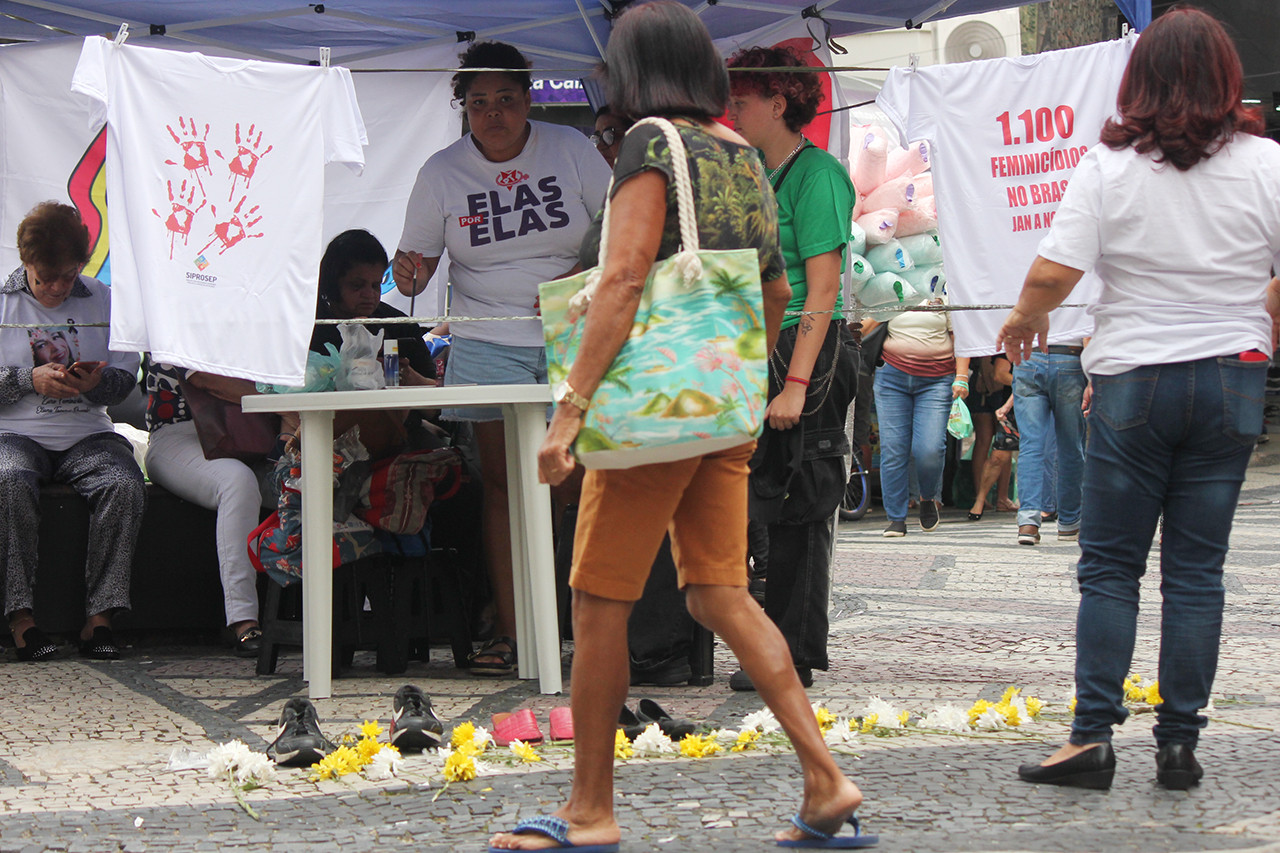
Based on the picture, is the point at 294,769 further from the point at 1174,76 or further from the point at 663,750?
the point at 1174,76

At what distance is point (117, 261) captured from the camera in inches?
187

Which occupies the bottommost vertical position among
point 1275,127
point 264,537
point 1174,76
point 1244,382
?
point 264,537

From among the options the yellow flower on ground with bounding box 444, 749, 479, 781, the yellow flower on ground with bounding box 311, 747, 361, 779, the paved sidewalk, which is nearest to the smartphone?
the paved sidewalk

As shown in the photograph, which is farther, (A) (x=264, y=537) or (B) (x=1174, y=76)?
(A) (x=264, y=537)

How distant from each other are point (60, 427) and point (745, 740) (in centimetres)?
348

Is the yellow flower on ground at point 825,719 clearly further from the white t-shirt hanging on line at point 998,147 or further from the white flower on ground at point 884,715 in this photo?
the white t-shirt hanging on line at point 998,147

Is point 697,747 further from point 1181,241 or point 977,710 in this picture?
point 1181,241

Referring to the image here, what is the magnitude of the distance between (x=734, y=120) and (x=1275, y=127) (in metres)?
16.3

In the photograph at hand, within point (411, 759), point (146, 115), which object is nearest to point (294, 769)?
point (411, 759)

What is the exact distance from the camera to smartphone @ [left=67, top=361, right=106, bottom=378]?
567cm

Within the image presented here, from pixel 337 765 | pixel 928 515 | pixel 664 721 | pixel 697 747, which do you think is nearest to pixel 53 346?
pixel 337 765

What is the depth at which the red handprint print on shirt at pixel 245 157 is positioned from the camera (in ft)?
16.0

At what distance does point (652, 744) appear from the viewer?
3719mm

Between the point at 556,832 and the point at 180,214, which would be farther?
the point at 180,214
